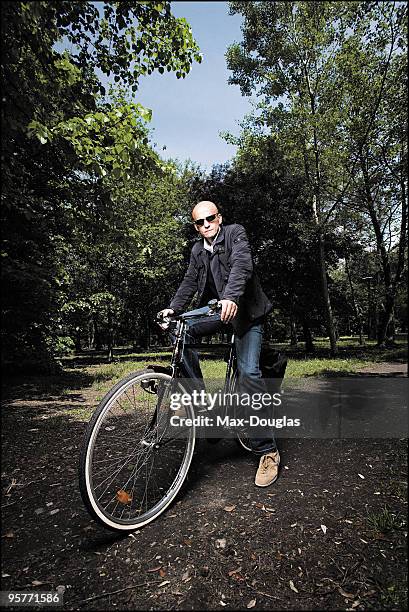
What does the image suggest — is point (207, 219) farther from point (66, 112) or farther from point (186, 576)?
point (186, 576)

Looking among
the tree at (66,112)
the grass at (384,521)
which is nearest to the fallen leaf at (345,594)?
the grass at (384,521)

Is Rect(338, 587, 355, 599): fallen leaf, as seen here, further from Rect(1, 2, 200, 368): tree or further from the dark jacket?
Rect(1, 2, 200, 368): tree

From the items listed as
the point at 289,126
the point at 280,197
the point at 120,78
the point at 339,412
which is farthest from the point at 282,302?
the point at 120,78

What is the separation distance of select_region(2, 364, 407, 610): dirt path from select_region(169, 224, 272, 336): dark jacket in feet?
4.28

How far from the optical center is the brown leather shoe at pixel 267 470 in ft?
9.12

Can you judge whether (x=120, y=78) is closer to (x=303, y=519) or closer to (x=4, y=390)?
(x=303, y=519)

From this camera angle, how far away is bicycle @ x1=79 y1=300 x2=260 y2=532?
2215 mm

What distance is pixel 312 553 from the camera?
1.92 metres

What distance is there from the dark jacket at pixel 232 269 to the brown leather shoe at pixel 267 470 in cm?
105

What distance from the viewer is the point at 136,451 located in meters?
2.71

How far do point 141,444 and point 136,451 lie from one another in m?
0.14

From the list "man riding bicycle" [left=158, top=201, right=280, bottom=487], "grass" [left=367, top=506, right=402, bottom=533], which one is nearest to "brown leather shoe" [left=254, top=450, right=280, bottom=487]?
"man riding bicycle" [left=158, top=201, right=280, bottom=487]

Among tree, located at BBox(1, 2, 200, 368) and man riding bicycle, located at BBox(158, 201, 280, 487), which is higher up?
tree, located at BBox(1, 2, 200, 368)

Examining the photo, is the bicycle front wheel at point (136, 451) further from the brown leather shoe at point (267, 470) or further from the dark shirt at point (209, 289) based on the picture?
the dark shirt at point (209, 289)
